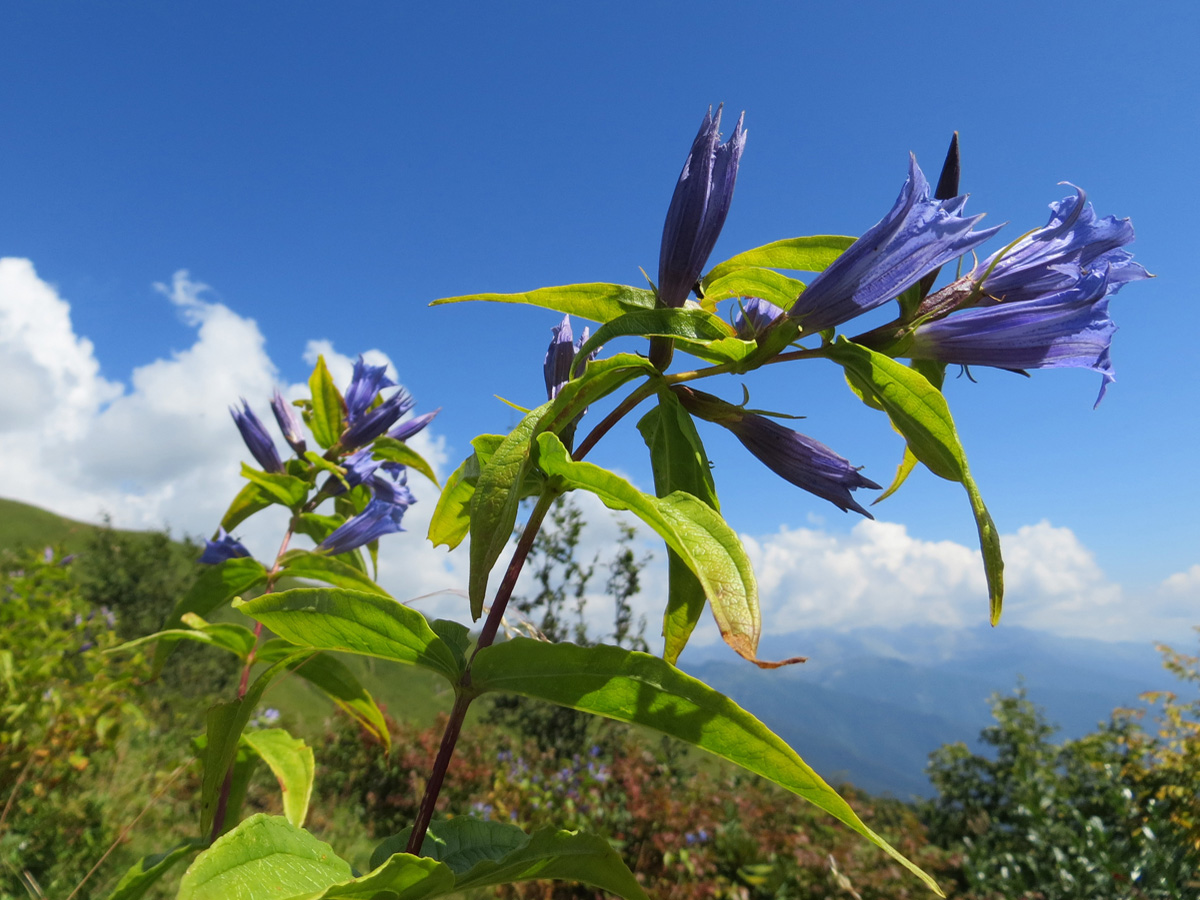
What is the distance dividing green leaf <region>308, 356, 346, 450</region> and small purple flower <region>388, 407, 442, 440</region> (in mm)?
156

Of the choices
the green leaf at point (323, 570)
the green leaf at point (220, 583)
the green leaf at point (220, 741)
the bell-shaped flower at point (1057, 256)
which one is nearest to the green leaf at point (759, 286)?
the bell-shaped flower at point (1057, 256)

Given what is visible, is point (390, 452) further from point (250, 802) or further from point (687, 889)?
point (250, 802)

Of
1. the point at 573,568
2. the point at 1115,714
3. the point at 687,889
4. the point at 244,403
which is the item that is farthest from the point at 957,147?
the point at 1115,714

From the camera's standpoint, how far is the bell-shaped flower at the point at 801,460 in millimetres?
898

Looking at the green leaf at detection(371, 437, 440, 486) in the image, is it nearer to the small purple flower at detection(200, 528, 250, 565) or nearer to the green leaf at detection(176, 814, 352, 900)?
the small purple flower at detection(200, 528, 250, 565)

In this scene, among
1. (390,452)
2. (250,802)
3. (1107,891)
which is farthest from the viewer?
(250,802)

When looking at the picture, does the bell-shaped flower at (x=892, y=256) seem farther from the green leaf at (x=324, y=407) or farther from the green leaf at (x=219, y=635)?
the green leaf at (x=324, y=407)

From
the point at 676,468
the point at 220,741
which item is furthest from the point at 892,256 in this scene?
the point at 220,741

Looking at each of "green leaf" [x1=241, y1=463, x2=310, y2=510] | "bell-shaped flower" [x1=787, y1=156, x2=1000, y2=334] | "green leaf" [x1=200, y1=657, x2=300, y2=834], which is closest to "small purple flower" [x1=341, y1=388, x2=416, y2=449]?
"green leaf" [x1=241, y1=463, x2=310, y2=510]

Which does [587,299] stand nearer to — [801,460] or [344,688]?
[801,460]

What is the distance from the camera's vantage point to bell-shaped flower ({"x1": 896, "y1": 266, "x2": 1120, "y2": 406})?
84 cm

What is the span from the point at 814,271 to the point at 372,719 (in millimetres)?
1211

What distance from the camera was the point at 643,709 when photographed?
67cm

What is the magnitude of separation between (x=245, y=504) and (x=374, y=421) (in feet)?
1.34
